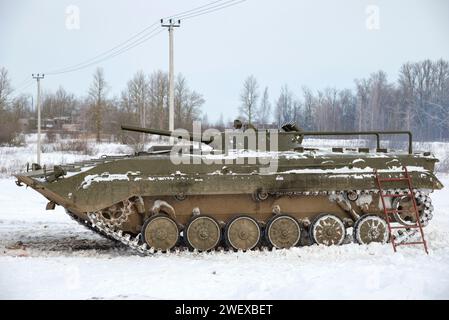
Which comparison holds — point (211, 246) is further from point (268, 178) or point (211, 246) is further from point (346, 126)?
point (346, 126)

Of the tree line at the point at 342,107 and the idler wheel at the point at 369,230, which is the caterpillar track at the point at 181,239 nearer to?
the idler wheel at the point at 369,230

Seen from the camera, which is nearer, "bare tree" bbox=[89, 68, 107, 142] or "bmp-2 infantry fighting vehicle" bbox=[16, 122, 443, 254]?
"bmp-2 infantry fighting vehicle" bbox=[16, 122, 443, 254]

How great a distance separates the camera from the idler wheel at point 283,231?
38.3 ft

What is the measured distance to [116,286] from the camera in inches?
341

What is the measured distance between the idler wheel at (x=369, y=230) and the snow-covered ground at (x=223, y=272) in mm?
443

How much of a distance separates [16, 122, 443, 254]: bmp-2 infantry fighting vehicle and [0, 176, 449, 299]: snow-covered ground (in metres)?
0.46

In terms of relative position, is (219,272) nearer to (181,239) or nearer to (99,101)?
(181,239)

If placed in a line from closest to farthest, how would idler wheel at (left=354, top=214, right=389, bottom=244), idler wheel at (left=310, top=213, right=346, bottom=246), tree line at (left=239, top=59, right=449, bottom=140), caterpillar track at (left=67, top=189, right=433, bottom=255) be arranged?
1. caterpillar track at (left=67, top=189, right=433, bottom=255)
2. idler wheel at (left=310, top=213, right=346, bottom=246)
3. idler wheel at (left=354, top=214, right=389, bottom=244)
4. tree line at (left=239, top=59, right=449, bottom=140)

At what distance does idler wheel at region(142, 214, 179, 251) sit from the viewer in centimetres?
1127

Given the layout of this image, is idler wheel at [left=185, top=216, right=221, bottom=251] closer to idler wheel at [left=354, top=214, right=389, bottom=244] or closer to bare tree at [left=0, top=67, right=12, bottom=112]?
idler wheel at [left=354, top=214, right=389, bottom=244]

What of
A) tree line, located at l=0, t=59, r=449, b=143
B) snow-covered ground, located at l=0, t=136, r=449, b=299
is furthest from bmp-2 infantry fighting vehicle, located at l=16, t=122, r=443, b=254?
tree line, located at l=0, t=59, r=449, b=143

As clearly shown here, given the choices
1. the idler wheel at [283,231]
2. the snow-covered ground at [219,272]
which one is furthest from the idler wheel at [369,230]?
the idler wheel at [283,231]

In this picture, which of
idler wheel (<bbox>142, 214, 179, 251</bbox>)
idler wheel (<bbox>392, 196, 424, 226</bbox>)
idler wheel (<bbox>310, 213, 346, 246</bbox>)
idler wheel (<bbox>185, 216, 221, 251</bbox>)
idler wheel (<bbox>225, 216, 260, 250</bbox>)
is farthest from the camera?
idler wheel (<bbox>392, 196, 424, 226</bbox>)

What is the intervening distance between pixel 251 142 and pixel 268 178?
1336 mm
